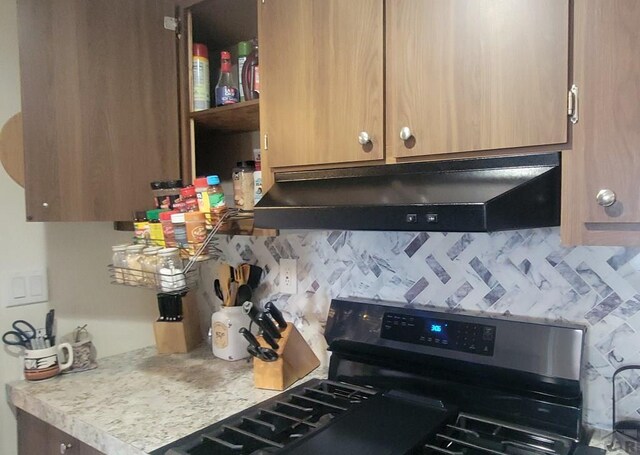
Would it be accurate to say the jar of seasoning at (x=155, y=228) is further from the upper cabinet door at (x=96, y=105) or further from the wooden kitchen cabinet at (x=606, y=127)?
the wooden kitchen cabinet at (x=606, y=127)

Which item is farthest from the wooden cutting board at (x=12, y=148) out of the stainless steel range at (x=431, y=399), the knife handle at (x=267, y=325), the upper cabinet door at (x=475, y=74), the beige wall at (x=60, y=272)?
the upper cabinet door at (x=475, y=74)

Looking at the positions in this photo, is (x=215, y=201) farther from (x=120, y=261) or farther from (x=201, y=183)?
(x=120, y=261)

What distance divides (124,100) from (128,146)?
14cm

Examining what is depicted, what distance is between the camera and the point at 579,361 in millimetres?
1149

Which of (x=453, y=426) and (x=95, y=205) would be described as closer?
(x=453, y=426)

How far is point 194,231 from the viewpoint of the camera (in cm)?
142

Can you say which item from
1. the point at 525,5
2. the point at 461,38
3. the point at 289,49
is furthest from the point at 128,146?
the point at 525,5

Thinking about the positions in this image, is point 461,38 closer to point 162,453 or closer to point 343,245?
point 343,245

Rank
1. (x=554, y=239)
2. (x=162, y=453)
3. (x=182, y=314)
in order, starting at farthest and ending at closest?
(x=182, y=314), (x=554, y=239), (x=162, y=453)

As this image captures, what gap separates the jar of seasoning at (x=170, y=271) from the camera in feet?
4.58

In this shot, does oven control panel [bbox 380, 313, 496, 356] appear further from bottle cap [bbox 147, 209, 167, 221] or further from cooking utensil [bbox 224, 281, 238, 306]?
bottle cap [bbox 147, 209, 167, 221]

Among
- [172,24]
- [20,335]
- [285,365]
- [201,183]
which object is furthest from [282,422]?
[172,24]

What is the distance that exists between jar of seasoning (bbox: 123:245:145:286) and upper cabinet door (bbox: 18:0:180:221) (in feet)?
0.37

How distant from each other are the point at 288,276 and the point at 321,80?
2.55 feet
